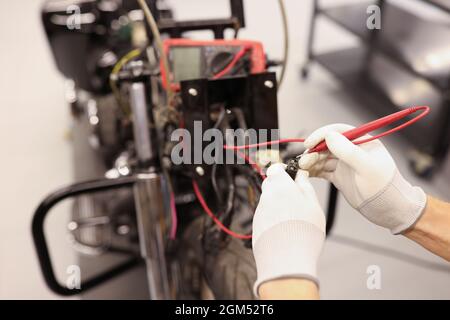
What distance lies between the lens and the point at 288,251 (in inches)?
23.8

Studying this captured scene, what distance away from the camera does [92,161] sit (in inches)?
82.6

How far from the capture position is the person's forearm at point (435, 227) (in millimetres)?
751

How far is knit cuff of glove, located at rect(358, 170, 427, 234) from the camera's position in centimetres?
72

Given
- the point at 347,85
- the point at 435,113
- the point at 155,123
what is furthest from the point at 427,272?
the point at 347,85

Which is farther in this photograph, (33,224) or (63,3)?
(63,3)

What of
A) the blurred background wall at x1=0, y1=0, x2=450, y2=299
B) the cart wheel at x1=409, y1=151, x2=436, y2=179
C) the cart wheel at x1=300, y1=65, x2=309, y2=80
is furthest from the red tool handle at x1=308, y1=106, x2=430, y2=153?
the cart wheel at x1=300, y1=65, x2=309, y2=80

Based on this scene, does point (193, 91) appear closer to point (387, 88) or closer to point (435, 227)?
point (435, 227)

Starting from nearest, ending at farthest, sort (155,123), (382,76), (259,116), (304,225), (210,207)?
(304,225) → (259,116) → (210,207) → (155,123) → (382,76)

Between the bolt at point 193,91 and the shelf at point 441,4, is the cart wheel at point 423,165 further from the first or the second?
the bolt at point 193,91

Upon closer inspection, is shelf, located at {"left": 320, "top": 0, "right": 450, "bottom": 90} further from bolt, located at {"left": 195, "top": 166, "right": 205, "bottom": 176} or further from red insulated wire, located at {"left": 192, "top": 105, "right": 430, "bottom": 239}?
bolt, located at {"left": 195, "top": 166, "right": 205, "bottom": 176}

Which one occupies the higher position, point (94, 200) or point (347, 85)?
point (347, 85)

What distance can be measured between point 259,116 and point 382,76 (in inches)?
70.2

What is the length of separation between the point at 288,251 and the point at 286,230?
1.4 inches

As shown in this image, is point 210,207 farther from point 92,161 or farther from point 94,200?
point 92,161
